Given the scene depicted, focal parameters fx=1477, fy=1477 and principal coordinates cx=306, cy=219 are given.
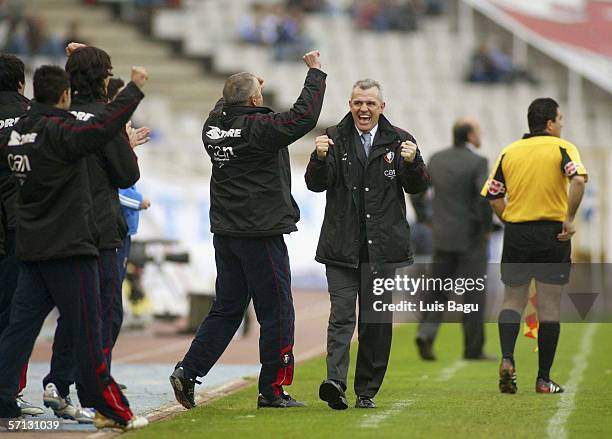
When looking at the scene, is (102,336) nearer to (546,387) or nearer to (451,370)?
(546,387)

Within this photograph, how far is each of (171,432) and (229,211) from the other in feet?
5.45

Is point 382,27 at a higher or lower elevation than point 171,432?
higher

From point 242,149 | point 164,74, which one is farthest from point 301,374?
point 164,74

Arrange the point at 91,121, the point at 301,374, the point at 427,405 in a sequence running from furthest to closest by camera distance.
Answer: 1. the point at 301,374
2. the point at 427,405
3. the point at 91,121

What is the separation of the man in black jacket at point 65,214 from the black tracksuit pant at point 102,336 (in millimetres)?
146

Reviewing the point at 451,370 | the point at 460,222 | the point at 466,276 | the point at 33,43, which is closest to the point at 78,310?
the point at 451,370

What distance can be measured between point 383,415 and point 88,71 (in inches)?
105

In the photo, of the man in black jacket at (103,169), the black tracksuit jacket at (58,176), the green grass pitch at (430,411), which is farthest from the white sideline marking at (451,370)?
the black tracksuit jacket at (58,176)

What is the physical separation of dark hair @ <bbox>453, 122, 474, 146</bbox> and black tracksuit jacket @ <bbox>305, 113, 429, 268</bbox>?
4.60 metres

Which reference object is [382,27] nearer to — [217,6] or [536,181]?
[217,6]

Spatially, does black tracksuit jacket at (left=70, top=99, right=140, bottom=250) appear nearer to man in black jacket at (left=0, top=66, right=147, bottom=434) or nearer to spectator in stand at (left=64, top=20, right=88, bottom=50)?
man in black jacket at (left=0, top=66, right=147, bottom=434)

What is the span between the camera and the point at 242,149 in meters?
9.00

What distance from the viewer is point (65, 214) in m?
7.65

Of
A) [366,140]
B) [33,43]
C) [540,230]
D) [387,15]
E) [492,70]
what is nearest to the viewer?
[366,140]
